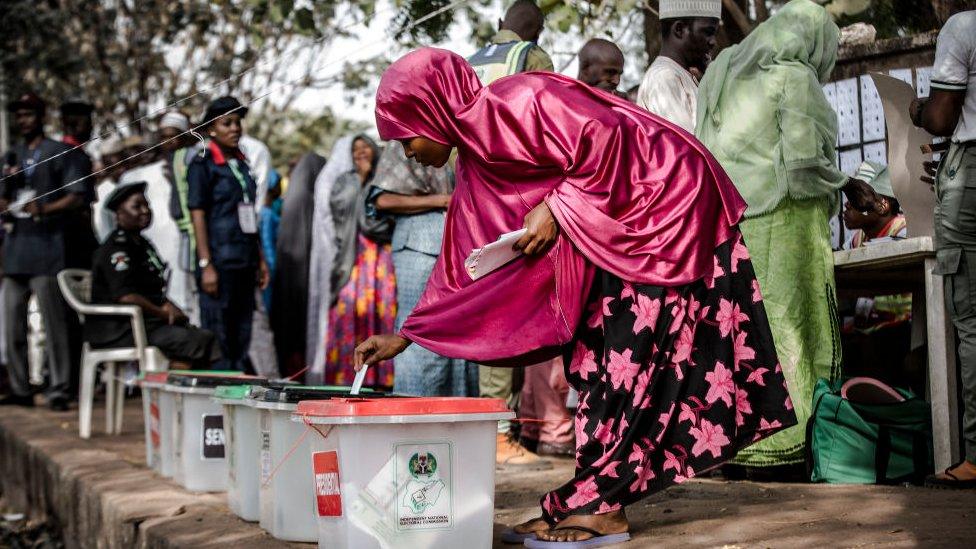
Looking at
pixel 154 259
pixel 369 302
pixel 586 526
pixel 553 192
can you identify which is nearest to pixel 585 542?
pixel 586 526

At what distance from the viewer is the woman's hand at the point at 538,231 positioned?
3855 millimetres

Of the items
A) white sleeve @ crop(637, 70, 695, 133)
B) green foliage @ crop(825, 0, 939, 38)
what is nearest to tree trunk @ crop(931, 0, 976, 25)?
green foliage @ crop(825, 0, 939, 38)

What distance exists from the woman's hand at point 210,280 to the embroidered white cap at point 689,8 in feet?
12.2

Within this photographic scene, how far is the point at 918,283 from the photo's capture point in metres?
6.01

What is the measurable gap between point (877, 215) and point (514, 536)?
309cm

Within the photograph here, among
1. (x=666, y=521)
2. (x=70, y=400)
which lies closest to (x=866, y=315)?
(x=666, y=521)

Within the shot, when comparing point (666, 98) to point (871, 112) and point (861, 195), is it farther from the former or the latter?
point (871, 112)

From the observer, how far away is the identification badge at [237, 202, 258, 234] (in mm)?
8281

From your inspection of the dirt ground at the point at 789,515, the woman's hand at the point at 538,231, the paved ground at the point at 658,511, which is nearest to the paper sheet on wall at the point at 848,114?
the paved ground at the point at 658,511

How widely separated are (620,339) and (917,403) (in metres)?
1.92

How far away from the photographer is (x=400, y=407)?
3621 mm

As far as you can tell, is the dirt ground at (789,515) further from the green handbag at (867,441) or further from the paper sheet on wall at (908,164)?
the paper sheet on wall at (908,164)

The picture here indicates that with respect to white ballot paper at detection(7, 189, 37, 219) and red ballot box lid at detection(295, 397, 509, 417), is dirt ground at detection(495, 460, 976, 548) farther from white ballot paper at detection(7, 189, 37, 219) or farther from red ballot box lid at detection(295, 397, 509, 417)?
white ballot paper at detection(7, 189, 37, 219)

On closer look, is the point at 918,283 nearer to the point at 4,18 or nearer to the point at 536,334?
the point at 536,334
